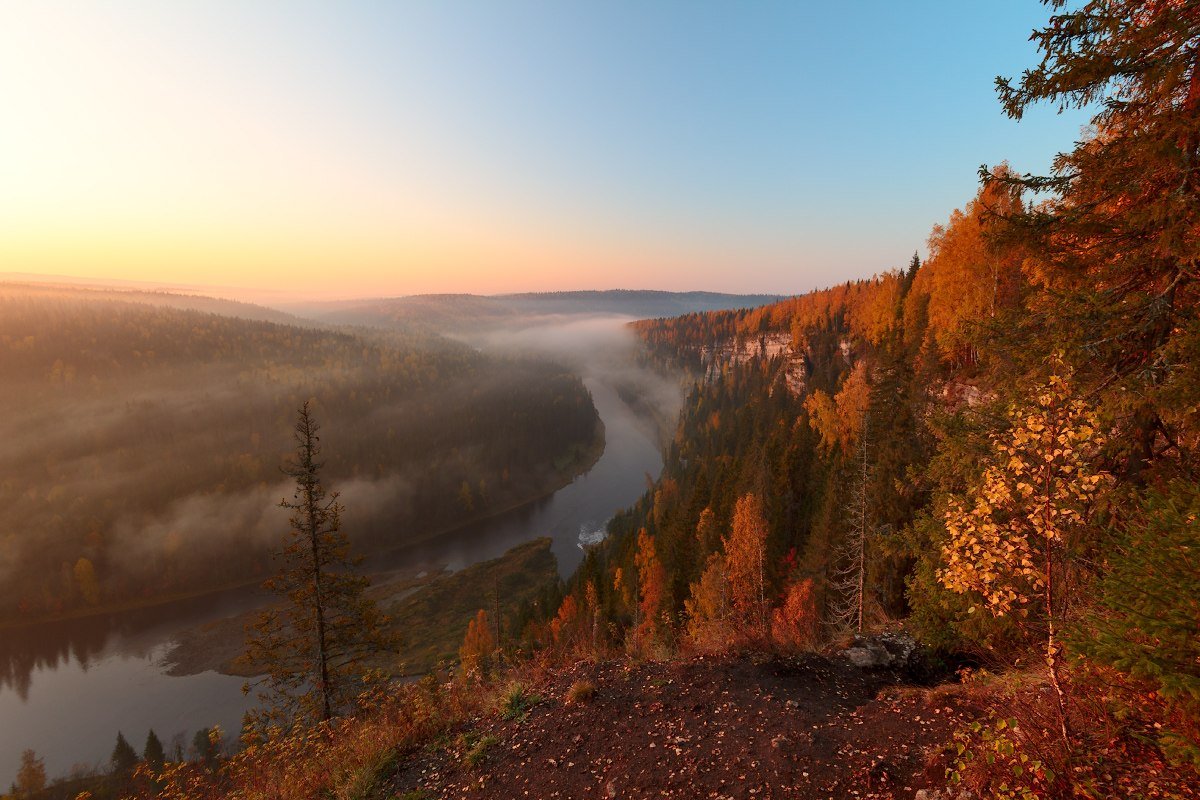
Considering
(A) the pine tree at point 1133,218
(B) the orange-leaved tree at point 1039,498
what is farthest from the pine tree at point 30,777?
(A) the pine tree at point 1133,218

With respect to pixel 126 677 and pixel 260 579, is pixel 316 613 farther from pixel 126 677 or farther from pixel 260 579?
pixel 260 579

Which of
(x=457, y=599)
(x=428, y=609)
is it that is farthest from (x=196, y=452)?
(x=457, y=599)

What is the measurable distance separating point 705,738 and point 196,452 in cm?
16193

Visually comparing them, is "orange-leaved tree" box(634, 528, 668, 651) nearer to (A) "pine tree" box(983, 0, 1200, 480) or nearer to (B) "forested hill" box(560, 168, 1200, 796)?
(B) "forested hill" box(560, 168, 1200, 796)

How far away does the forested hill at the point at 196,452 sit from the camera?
301ft

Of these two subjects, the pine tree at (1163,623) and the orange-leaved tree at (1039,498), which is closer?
the pine tree at (1163,623)

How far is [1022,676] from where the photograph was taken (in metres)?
8.09

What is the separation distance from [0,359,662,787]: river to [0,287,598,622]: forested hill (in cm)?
1050

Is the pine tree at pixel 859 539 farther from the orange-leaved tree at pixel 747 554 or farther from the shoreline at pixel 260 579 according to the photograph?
the shoreline at pixel 260 579

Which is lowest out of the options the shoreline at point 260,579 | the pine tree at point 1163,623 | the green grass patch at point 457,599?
the shoreline at point 260,579

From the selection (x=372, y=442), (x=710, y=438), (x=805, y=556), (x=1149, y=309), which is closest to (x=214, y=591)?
(x=372, y=442)

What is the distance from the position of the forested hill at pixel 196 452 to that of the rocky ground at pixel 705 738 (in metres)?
111

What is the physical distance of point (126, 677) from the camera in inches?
2486

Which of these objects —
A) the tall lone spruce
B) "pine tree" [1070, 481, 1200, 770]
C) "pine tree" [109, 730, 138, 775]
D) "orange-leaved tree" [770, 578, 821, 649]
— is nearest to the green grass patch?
"pine tree" [109, 730, 138, 775]
